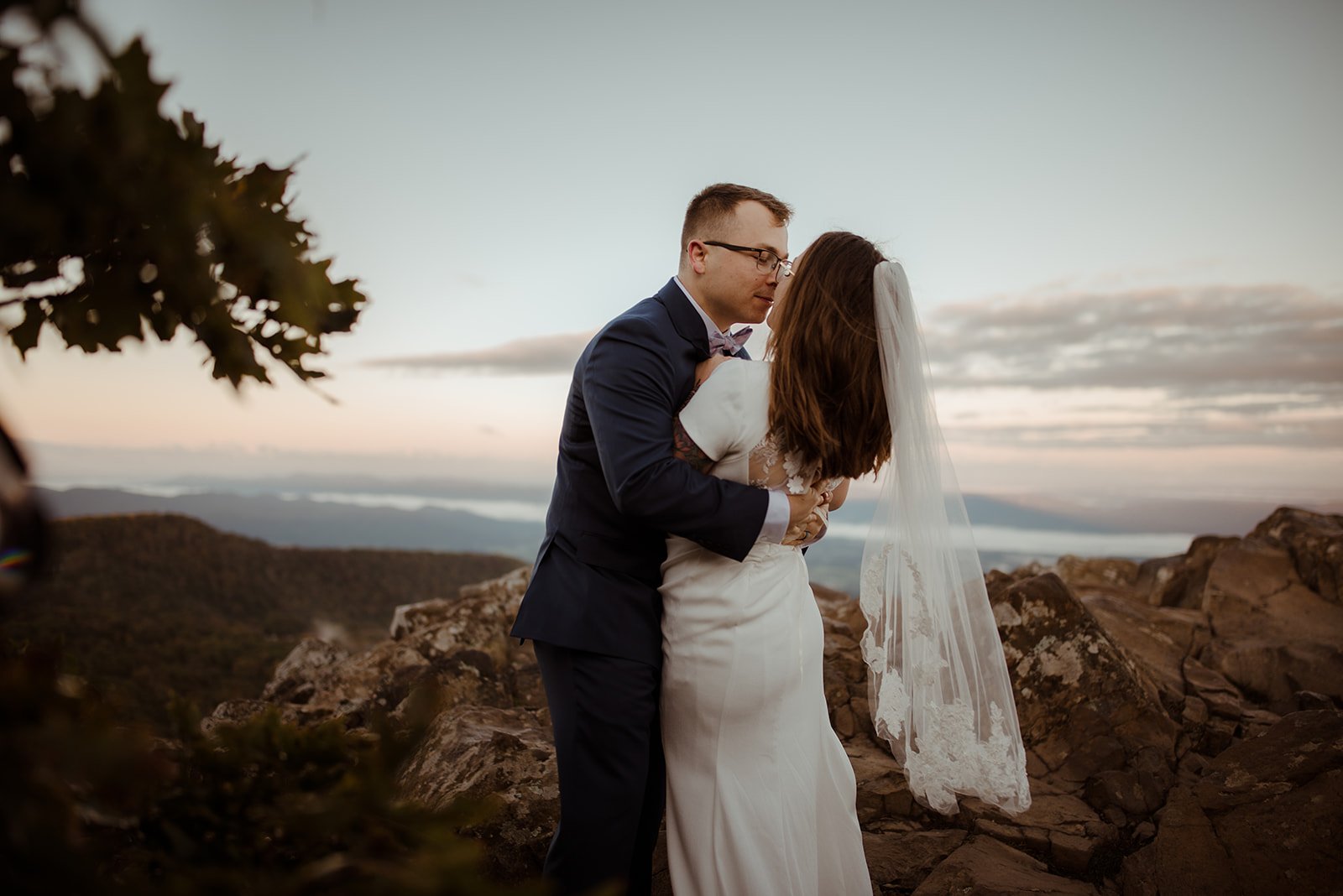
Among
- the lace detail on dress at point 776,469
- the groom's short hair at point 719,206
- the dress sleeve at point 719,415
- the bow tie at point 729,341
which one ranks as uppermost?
the groom's short hair at point 719,206

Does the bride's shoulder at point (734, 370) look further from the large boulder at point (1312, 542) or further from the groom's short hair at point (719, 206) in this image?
the large boulder at point (1312, 542)

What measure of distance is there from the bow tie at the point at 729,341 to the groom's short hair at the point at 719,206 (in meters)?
0.46

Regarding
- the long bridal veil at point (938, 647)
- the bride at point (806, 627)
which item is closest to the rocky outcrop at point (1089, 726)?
the long bridal veil at point (938, 647)

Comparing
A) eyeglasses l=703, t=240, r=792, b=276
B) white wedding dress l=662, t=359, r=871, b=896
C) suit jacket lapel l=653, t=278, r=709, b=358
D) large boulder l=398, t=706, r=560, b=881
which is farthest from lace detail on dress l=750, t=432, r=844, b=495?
large boulder l=398, t=706, r=560, b=881

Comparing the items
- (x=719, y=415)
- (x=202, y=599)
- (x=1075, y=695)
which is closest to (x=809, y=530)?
(x=719, y=415)

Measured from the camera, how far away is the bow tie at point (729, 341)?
3.36m

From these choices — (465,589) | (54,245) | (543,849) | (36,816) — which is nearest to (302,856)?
(36,816)

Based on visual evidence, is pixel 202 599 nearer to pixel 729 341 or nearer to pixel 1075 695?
pixel 729 341

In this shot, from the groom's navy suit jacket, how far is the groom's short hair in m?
0.63

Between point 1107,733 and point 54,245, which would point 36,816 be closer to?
point 54,245

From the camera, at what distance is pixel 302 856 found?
1360 mm

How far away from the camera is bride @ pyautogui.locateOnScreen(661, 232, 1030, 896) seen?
9.12ft

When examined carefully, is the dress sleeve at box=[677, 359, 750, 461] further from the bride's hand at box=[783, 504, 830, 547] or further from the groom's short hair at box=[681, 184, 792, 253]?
the groom's short hair at box=[681, 184, 792, 253]

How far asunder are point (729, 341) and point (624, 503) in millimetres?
1113
